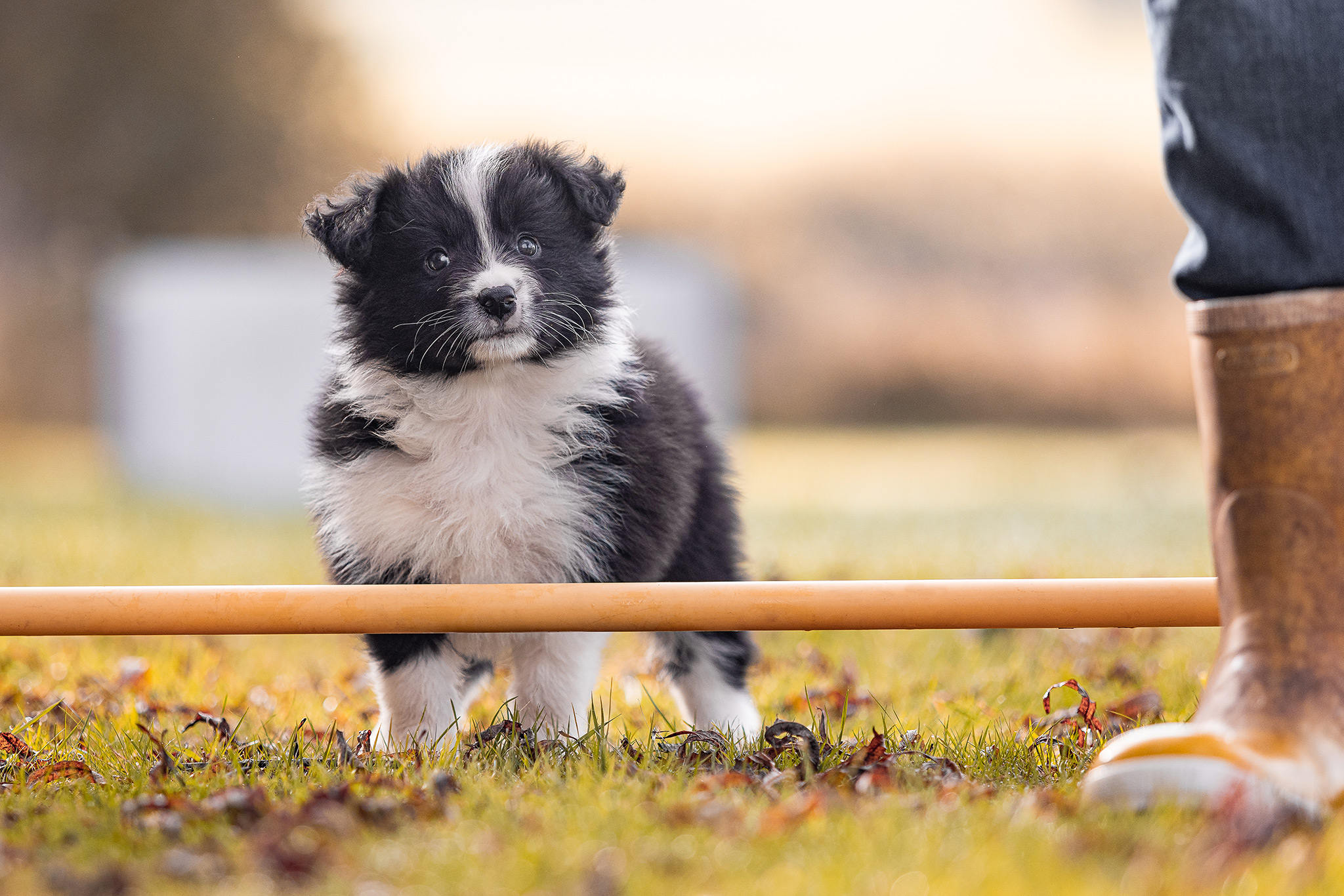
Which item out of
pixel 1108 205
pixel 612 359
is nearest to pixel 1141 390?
pixel 1108 205

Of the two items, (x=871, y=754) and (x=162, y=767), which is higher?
(x=162, y=767)

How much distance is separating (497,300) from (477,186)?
0.29m

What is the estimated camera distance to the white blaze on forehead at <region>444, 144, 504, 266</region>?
8.90 ft

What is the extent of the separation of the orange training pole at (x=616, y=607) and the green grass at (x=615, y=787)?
24 centimetres

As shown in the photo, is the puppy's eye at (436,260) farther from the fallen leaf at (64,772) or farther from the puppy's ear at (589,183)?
the fallen leaf at (64,772)

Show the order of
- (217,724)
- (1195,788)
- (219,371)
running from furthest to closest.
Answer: (219,371) → (217,724) → (1195,788)

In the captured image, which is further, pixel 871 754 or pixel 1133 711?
pixel 1133 711

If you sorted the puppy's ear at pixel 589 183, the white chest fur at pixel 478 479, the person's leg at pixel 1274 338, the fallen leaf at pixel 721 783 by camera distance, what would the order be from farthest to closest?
the puppy's ear at pixel 589 183
the white chest fur at pixel 478 479
the fallen leaf at pixel 721 783
the person's leg at pixel 1274 338

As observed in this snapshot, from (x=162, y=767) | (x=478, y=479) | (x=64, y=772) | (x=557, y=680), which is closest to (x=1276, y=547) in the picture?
(x=557, y=680)

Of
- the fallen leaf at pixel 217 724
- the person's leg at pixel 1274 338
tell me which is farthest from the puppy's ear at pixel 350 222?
the person's leg at pixel 1274 338

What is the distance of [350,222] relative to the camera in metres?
2.73

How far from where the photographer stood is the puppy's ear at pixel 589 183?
2865 millimetres

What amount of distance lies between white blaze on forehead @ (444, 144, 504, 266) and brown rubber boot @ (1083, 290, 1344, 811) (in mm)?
1452

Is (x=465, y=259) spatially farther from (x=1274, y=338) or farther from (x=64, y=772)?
(x=1274, y=338)
